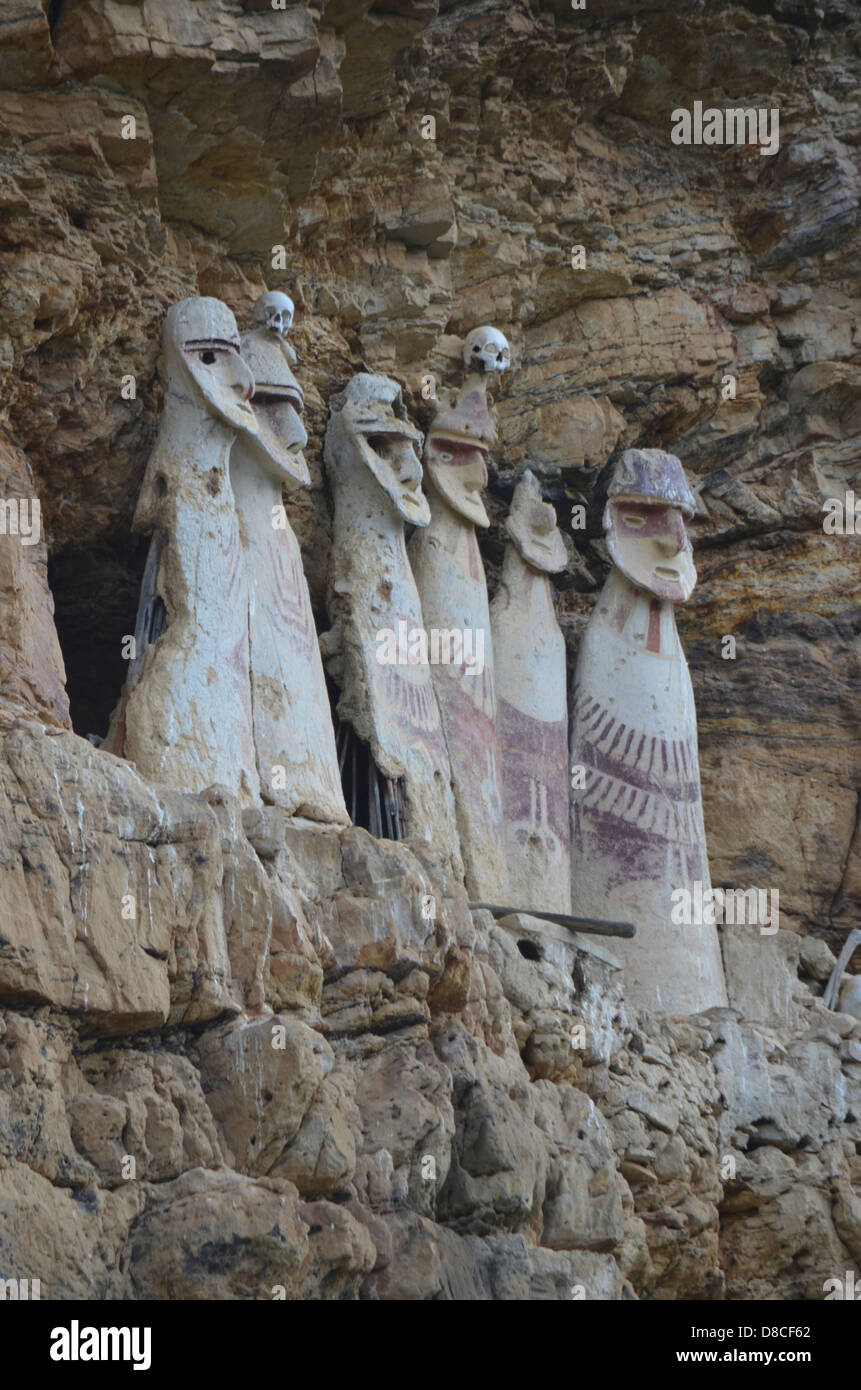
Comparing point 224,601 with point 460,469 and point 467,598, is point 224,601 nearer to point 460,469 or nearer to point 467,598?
point 467,598

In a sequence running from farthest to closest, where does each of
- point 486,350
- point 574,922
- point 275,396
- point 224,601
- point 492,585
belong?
point 492,585
point 486,350
point 275,396
point 574,922
point 224,601

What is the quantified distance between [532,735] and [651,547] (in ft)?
3.65

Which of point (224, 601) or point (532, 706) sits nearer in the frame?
point (224, 601)

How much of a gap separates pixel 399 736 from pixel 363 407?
1.44m

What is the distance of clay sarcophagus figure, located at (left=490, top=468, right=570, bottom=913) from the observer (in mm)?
9547

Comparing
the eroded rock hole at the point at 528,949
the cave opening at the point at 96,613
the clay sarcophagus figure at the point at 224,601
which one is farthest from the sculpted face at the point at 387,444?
the eroded rock hole at the point at 528,949

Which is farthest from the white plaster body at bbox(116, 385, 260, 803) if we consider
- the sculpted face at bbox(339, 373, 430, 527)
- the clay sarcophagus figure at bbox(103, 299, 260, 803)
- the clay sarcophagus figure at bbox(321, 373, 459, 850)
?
the sculpted face at bbox(339, 373, 430, 527)

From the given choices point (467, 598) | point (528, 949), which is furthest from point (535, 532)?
point (528, 949)

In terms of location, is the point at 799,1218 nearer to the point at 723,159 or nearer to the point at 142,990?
the point at 142,990

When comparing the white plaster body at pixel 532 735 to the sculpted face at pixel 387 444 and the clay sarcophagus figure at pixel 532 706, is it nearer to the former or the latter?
the clay sarcophagus figure at pixel 532 706

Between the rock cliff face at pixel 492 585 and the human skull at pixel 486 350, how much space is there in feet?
0.61

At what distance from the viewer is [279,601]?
29.1ft

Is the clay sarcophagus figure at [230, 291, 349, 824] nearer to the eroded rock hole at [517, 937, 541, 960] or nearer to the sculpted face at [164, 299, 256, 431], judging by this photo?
the sculpted face at [164, 299, 256, 431]

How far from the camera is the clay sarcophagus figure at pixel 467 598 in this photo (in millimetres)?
9336
